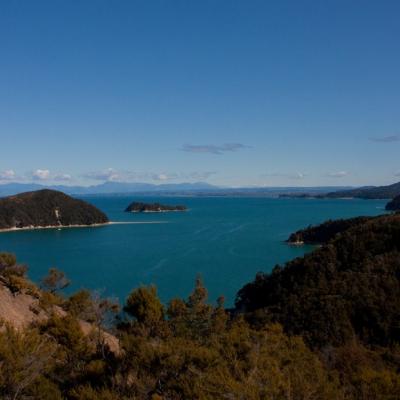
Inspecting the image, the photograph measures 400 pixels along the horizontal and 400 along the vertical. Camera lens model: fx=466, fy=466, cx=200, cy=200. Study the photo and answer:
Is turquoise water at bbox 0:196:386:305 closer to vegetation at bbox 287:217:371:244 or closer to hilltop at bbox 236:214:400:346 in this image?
vegetation at bbox 287:217:371:244

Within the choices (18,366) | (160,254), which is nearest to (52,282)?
(18,366)

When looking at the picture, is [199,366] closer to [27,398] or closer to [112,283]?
[27,398]

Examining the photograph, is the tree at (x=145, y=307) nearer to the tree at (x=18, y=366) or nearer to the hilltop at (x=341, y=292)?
the hilltop at (x=341, y=292)

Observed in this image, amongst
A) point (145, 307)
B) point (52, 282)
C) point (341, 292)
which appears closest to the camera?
point (145, 307)

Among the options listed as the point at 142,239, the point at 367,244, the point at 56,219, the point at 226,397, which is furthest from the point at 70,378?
the point at 56,219

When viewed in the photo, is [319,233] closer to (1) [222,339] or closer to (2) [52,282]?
(2) [52,282]

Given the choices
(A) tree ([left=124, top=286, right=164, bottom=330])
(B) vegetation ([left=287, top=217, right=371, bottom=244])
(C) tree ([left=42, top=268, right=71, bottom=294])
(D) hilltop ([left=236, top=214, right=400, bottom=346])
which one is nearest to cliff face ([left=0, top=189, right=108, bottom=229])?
(B) vegetation ([left=287, top=217, right=371, bottom=244])
